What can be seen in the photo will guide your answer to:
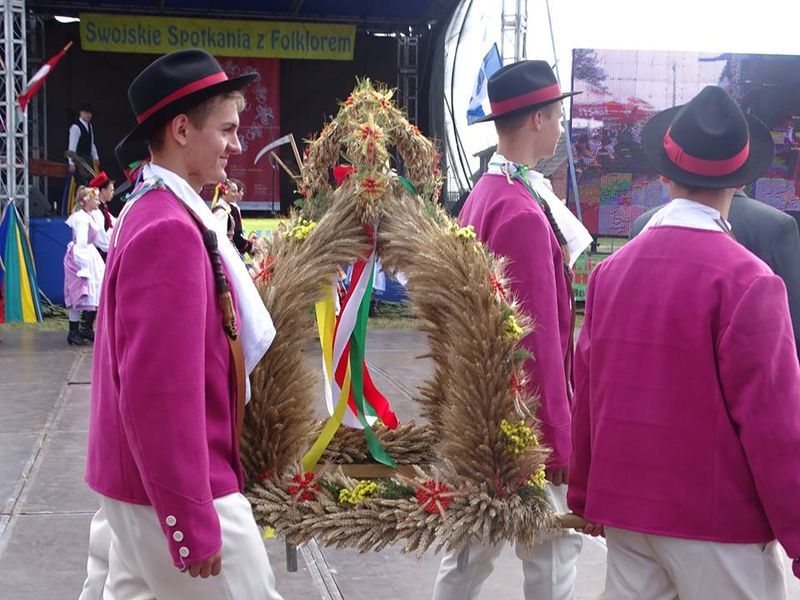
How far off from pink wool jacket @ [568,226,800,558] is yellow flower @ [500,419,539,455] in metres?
0.19

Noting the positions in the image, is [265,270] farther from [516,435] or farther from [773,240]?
[773,240]

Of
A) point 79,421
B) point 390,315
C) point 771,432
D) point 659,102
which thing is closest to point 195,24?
point 390,315

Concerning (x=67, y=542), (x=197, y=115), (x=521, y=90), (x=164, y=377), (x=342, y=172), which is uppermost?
(x=521, y=90)

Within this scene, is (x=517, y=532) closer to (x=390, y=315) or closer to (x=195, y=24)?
(x=390, y=315)

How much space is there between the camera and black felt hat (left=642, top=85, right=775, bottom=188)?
2.42m

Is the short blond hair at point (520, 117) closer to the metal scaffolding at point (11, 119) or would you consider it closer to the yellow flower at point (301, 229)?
the yellow flower at point (301, 229)

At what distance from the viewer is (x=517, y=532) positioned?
2604 mm

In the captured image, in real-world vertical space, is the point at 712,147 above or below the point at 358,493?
above

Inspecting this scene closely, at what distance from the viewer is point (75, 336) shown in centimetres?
1069

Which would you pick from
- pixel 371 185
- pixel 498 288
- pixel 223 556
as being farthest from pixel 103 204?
pixel 223 556

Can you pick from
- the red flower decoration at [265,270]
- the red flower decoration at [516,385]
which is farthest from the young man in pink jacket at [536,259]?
the red flower decoration at [265,270]

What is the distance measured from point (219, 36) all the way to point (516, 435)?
1462 cm

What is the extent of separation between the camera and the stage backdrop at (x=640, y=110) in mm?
11930

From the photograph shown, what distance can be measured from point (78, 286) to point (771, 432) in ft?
29.8
